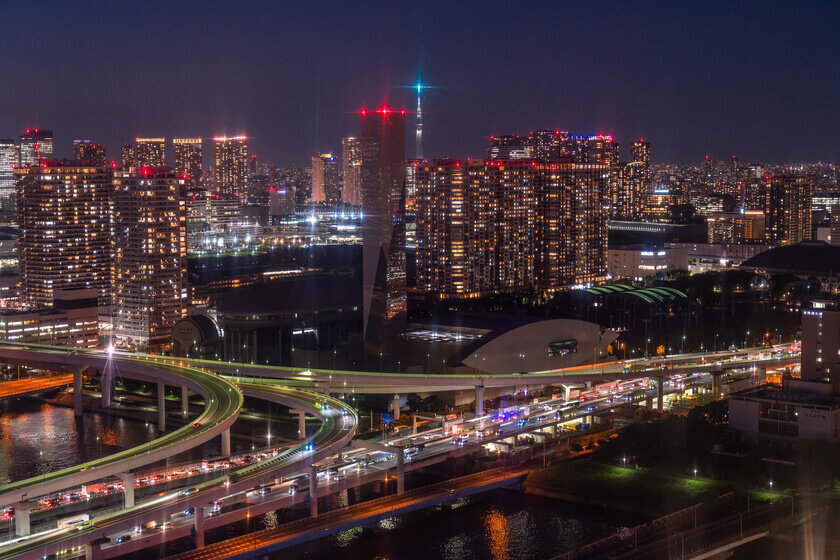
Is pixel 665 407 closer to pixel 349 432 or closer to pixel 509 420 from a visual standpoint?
pixel 509 420

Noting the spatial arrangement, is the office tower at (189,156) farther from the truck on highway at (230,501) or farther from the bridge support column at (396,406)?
the truck on highway at (230,501)

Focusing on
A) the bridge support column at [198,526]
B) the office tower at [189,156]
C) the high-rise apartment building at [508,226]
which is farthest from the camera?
the office tower at [189,156]

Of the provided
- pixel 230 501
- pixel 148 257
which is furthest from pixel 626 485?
pixel 148 257

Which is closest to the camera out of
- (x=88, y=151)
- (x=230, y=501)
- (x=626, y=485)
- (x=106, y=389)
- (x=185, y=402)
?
(x=230, y=501)

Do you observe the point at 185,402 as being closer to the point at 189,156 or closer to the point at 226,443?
the point at 226,443

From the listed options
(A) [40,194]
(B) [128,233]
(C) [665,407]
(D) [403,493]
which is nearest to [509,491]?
(D) [403,493]

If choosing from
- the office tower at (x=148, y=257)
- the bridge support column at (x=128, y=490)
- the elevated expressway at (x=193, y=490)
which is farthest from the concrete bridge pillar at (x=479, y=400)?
the office tower at (x=148, y=257)

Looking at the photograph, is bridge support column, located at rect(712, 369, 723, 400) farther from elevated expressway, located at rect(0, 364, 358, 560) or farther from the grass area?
elevated expressway, located at rect(0, 364, 358, 560)
